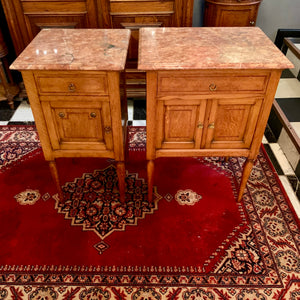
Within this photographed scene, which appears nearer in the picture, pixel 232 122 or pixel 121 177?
pixel 232 122

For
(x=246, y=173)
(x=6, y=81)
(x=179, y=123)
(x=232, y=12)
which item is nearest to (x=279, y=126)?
(x=246, y=173)

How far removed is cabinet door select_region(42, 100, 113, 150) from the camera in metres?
1.53

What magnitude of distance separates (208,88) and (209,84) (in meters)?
0.02

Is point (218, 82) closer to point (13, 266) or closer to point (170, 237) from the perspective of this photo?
point (170, 237)

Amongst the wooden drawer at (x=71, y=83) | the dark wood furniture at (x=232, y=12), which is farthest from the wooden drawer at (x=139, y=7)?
the wooden drawer at (x=71, y=83)

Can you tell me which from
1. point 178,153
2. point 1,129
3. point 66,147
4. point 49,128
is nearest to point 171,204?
point 178,153

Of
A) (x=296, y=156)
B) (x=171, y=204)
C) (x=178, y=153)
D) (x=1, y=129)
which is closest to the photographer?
(x=178, y=153)

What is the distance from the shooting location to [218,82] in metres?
1.47

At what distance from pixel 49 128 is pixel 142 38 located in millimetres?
685

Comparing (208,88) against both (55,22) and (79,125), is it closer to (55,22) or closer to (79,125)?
(79,125)

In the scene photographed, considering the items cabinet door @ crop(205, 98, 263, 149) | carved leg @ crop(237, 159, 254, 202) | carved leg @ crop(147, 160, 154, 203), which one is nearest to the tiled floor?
carved leg @ crop(237, 159, 254, 202)

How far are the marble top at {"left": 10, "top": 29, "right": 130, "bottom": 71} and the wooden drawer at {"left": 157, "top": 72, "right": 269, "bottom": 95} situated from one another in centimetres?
23

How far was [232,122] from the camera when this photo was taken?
1.62 m

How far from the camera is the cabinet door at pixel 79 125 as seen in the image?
1533 mm
